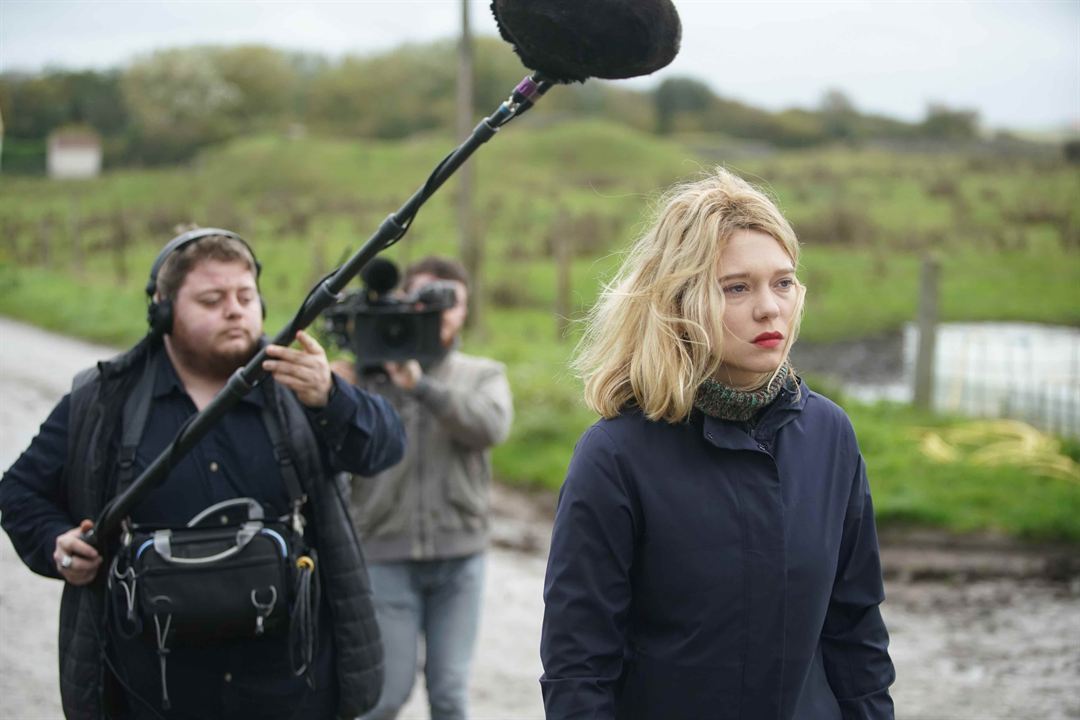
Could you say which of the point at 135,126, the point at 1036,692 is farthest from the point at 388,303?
the point at 135,126

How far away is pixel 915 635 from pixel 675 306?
4889 millimetres

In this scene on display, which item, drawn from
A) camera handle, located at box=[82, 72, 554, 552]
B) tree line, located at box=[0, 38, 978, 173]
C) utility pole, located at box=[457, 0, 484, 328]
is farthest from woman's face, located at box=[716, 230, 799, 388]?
tree line, located at box=[0, 38, 978, 173]

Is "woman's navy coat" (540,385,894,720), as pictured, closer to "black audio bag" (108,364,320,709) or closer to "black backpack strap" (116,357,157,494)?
"black audio bag" (108,364,320,709)

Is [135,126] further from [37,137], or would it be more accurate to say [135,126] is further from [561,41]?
[561,41]

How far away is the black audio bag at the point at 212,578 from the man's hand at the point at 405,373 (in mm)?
1299

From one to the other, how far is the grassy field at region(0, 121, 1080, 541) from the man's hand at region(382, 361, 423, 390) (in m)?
1.06

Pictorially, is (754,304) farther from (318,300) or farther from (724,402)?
(318,300)

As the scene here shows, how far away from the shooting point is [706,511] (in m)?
2.17

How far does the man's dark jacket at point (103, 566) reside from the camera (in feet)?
9.86

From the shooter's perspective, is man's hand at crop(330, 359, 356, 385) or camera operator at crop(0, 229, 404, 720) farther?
man's hand at crop(330, 359, 356, 385)

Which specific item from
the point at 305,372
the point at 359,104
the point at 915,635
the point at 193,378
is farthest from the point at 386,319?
the point at 359,104

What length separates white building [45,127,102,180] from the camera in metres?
15.1

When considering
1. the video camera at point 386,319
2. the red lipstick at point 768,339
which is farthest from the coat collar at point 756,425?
the video camera at point 386,319

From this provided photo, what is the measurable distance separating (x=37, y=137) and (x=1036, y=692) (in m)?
12.4
